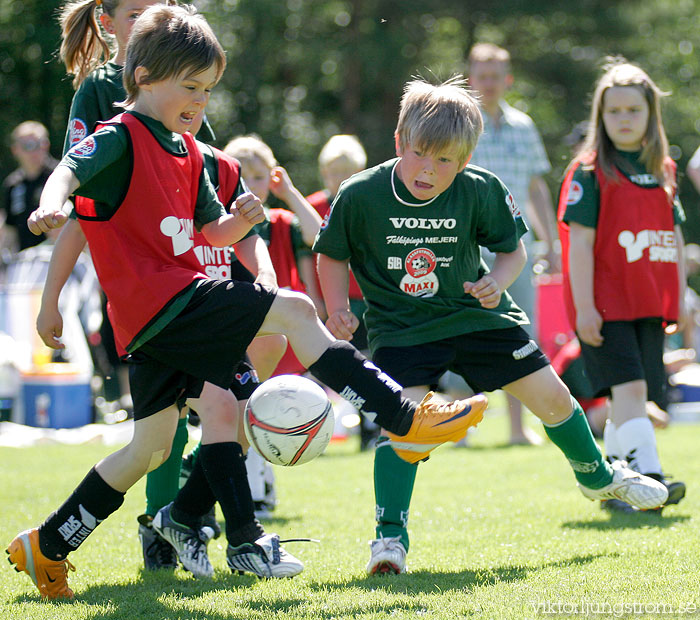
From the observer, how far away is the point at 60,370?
970 centimetres

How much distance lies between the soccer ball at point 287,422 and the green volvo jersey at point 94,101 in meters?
1.26

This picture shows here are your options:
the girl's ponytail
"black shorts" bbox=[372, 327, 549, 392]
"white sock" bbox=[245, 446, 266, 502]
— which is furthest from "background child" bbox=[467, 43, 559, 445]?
the girl's ponytail

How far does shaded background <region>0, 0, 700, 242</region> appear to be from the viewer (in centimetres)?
2436

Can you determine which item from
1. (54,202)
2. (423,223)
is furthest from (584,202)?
(54,202)

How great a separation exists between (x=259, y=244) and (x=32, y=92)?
18.9 m

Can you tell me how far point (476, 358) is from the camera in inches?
163

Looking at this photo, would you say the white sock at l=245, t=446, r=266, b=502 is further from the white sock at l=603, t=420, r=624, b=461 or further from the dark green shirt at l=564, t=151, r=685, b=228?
the dark green shirt at l=564, t=151, r=685, b=228

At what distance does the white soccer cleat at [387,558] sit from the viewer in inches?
150

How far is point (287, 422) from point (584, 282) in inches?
86.4

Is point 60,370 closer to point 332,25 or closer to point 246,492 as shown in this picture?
point 246,492

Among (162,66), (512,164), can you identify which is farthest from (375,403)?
(512,164)

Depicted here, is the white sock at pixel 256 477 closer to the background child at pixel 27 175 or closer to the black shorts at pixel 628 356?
the black shorts at pixel 628 356

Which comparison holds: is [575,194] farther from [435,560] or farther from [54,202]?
[54,202]

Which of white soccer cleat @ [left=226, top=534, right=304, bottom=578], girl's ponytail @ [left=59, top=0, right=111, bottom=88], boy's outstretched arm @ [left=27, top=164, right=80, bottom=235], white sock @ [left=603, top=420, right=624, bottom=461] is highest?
girl's ponytail @ [left=59, top=0, right=111, bottom=88]
